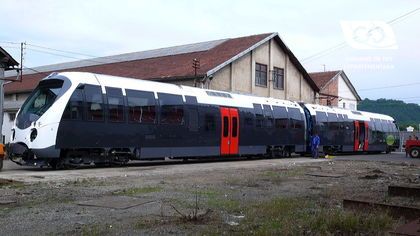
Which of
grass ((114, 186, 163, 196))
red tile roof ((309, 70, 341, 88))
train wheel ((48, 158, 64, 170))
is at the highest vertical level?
red tile roof ((309, 70, 341, 88))

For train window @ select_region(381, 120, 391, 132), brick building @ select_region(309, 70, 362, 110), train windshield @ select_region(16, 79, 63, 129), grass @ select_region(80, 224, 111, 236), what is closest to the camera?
grass @ select_region(80, 224, 111, 236)

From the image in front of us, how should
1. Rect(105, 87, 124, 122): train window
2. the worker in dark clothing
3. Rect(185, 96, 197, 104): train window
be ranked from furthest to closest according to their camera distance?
the worker in dark clothing < Rect(185, 96, 197, 104): train window < Rect(105, 87, 124, 122): train window

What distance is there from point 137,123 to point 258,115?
29.4ft

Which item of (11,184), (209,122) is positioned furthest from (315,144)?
(11,184)

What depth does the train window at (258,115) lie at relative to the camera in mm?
26688

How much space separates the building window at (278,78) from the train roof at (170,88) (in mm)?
11981

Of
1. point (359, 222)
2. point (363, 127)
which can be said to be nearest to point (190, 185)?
point (359, 222)

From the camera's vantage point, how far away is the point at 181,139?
21.7 metres

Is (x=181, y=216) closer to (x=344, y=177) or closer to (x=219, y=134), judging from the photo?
(x=344, y=177)

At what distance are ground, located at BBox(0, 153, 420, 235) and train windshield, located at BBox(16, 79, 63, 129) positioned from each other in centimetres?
309

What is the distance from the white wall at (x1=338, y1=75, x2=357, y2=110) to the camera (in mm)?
62572

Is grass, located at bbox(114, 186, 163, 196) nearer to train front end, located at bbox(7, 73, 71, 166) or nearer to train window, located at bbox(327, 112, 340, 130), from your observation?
train front end, located at bbox(7, 73, 71, 166)

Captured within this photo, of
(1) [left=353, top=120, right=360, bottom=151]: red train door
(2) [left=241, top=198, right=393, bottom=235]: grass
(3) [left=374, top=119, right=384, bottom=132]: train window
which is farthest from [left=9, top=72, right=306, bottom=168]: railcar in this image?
(3) [left=374, top=119, right=384, bottom=132]: train window

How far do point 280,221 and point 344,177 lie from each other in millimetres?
8810
